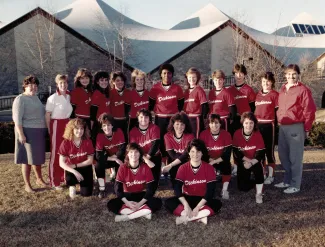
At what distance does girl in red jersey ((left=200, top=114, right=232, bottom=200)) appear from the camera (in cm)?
545

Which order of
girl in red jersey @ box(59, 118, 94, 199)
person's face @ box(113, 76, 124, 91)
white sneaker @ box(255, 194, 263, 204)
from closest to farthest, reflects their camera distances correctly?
white sneaker @ box(255, 194, 263, 204)
girl in red jersey @ box(59, 118, 94, 199)
person's face @ box(113, 76, 124, 91)

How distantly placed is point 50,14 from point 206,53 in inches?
456

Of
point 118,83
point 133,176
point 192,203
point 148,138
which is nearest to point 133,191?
point 133,176

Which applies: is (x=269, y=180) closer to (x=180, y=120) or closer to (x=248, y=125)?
(x=248, y=125)

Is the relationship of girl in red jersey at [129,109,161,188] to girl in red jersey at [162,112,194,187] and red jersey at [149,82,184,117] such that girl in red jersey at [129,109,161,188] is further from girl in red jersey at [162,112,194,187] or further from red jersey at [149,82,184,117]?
red jersey at [149,82,184,117]

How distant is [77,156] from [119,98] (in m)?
1.45

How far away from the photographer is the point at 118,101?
636 centimetres

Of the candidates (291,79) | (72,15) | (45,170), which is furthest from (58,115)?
(72,15)

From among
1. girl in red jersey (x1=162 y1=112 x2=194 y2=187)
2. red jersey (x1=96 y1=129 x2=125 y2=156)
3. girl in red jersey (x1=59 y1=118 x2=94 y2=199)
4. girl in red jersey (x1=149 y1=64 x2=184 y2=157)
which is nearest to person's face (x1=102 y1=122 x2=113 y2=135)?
red jersey (x1=96 y1=129 x2=125 y2=156)

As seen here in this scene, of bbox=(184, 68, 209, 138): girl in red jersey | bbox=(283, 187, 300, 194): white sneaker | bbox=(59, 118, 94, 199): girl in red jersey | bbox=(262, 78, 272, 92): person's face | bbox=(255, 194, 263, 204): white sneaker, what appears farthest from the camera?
bbox=(184, 68, 209, 138): girl in red jersey

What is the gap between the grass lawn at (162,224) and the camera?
13.2 ft

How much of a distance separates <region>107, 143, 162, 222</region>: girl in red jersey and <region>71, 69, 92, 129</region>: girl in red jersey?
5.59 feet

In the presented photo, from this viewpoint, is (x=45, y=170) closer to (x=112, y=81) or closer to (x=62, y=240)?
(x=112, y=81)

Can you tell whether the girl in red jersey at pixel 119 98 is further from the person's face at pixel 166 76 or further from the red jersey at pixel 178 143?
the red jersey at pixel 178 143
